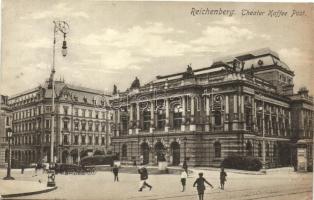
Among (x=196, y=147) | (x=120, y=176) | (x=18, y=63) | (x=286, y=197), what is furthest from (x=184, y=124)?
(x=18, y=63)

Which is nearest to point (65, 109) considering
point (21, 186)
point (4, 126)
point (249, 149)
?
point (4, 126)

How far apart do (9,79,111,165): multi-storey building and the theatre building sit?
35 cm

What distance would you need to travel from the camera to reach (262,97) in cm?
1242

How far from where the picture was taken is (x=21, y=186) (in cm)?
1120

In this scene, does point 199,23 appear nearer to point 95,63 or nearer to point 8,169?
point 95,63

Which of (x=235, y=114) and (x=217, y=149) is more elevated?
(x=235, y=114)

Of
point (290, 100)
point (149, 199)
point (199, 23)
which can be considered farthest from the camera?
point (290, 100)

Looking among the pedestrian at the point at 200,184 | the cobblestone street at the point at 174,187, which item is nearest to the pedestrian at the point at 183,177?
the cobblestone street at the point at 174,187

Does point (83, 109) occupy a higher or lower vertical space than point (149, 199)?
higher

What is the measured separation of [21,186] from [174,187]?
2942 mm

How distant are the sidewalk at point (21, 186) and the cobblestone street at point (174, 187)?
3cm

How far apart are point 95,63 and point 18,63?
1.49 metres

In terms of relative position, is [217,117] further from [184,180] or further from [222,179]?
[184,180]

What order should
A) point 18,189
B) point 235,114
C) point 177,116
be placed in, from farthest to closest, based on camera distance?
point 177,116 → point 235,114 → point 18,189
